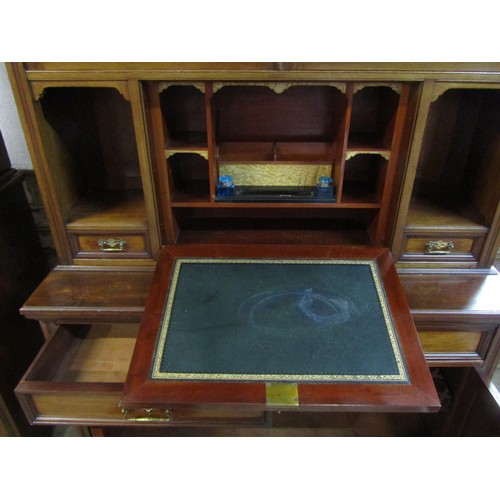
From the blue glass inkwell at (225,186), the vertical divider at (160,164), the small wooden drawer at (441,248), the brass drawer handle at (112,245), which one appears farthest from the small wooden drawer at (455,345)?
the brass drawer handle at (112,245)

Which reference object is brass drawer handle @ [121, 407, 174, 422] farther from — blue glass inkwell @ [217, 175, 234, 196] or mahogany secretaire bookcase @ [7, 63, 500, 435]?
blue glass inkwell @ [217, 175, 234, 196]

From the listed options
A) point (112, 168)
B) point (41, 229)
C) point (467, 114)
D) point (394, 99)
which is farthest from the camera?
point (41, 229)

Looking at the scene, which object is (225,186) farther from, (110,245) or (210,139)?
(110,245)

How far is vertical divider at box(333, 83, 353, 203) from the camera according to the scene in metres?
1.04

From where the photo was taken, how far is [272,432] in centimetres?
147

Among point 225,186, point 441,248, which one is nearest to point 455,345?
point 441,248

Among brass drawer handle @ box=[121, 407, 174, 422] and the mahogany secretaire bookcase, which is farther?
brass drawer handle @ box=[121, 407, 174, 422]

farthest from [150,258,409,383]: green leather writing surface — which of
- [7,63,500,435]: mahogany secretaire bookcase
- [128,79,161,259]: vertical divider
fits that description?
[128,79,161,259]: vertical divider

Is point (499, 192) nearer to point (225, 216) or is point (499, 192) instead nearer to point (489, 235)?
point (489, 235)

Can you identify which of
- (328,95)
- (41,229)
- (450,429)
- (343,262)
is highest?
(328,95)

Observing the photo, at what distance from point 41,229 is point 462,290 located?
1.52 m

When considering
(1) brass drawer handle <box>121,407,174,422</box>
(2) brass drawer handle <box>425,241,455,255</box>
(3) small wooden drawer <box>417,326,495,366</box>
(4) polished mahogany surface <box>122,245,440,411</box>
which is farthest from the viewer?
(2) brass drawer handle <box>425,241,455,255</box>

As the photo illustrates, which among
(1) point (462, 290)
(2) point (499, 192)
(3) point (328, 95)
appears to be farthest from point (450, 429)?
(3) point (328, 95)

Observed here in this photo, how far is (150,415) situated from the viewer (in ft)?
3.23
